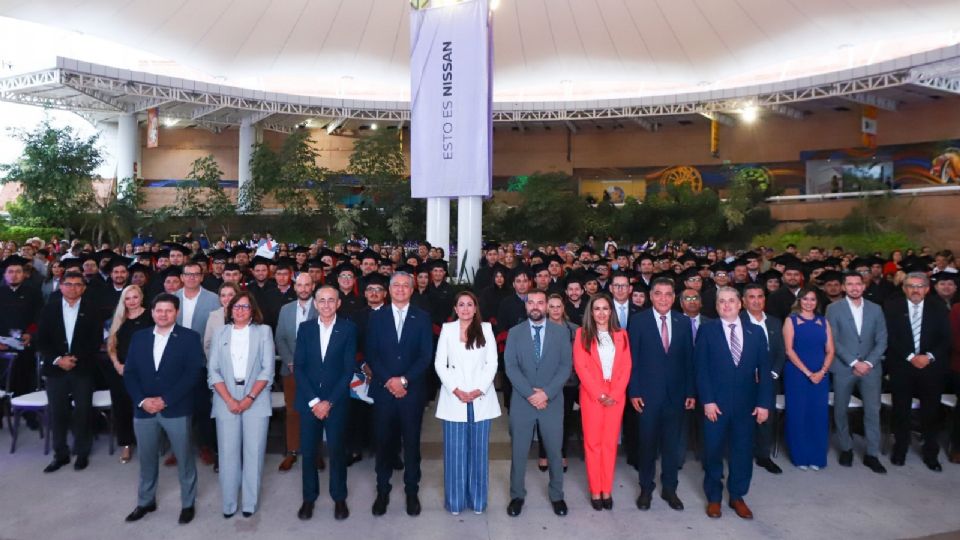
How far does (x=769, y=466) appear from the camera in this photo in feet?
17.2

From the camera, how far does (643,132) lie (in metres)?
29.8

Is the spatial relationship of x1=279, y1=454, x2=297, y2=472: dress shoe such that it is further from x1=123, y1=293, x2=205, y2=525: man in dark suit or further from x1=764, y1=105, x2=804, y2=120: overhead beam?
x1=764, y1=105, x2=804, y2=120: overhead beam

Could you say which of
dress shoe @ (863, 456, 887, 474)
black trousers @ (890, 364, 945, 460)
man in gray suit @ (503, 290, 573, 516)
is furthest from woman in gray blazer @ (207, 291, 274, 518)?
black trousers @ (890, 364, 945, 460)

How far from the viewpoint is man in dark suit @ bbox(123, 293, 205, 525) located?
4.15 m

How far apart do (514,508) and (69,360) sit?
3719mm

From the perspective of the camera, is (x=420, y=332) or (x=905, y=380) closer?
(x=420, y=332)

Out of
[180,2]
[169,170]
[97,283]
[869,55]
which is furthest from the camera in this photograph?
[169,170]

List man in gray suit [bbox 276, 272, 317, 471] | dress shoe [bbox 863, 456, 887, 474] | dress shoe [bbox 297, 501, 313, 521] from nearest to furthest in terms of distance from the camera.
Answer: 1. dress shoe [bbox 297, 501, 313, 521]
2. man in gray suit [bbox 276, 272, 317, 471]
3. dress shoe [bbox 863, 456, 887, 474]

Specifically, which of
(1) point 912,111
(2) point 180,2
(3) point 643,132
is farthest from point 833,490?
(3) point 643,132

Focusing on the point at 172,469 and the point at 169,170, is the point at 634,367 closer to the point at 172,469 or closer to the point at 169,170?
the point at 172,469

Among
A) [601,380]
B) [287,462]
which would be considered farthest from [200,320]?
[601,380]

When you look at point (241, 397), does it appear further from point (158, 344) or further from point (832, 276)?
point (832, 276)

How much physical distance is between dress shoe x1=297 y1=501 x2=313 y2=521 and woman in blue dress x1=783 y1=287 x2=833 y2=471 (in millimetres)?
4050

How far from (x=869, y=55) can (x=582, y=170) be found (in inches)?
508
